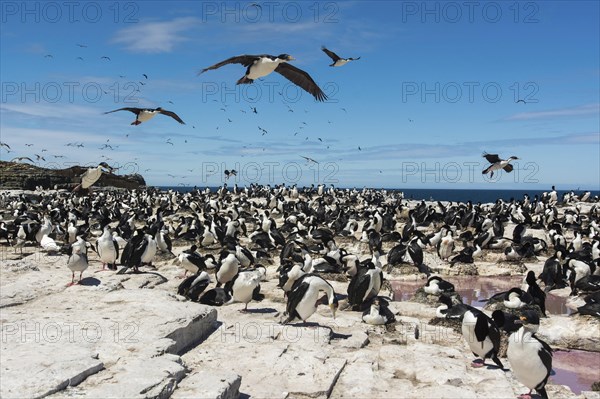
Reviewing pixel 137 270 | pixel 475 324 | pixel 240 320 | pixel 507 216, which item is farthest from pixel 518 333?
pixel 507 216

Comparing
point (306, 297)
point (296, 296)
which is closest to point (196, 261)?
point (296, 296)

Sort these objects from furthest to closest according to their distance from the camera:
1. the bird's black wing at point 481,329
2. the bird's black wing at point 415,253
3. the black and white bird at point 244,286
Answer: the bird's black wing at point 415,253
the black and white bird at point 244,286
the bird's black wing at point 481,329

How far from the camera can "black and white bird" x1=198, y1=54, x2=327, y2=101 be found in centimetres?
949

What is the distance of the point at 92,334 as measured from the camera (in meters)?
7.61

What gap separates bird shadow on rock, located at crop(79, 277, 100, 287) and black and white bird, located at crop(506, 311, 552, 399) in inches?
350

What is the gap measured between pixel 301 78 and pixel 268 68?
4.20ft

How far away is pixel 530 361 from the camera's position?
7691 millimetres

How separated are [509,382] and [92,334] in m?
6.38

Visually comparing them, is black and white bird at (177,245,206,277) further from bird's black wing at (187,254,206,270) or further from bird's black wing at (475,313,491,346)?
bird's black wing at (475,313,491,346)

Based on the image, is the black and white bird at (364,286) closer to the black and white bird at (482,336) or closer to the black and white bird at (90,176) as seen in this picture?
the black and white bird at (482,336)

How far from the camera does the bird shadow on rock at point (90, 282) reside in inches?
477

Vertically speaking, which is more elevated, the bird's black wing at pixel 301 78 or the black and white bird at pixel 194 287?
the bird's black wing at pixel 301 78

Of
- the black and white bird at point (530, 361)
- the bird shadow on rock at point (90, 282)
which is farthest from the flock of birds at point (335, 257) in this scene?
the bird shadow on rock at point (90, 282)

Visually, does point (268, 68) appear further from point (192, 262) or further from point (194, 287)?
point (192, 262)
